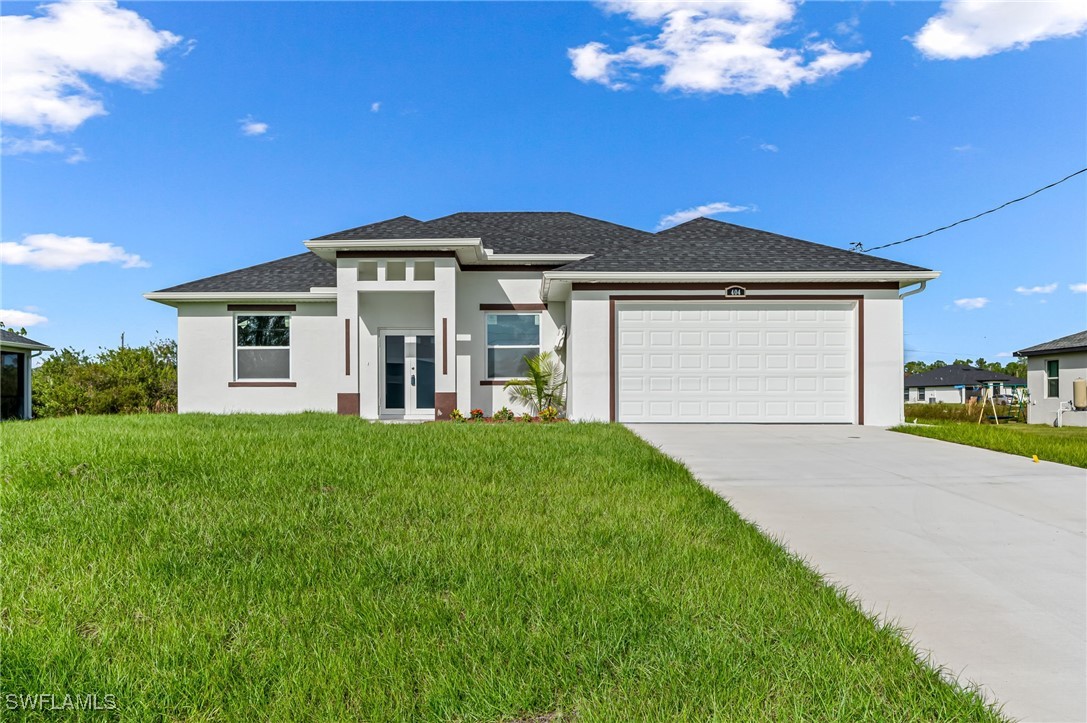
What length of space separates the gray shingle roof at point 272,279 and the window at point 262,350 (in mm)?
847

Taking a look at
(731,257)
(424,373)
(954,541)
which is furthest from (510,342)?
(954,541)

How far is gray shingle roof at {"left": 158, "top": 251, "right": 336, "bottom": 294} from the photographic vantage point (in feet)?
51.1

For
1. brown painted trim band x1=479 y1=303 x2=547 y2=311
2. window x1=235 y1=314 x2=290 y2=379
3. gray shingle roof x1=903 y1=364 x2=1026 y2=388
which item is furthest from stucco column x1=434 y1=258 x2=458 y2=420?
gray shingle roof x1=903 y1=364 x2=1026 y2=388

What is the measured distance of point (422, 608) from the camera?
296 centimetres

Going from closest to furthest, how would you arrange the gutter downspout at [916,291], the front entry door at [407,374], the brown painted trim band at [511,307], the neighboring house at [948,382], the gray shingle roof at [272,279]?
the gutter downspout at [916,291]
the front entry door at [407,374]
the brown painted trim band at [511,307]
the gray shingle roof at [272,279]
the neighboring house at [948,382]

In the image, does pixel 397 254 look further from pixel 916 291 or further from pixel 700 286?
pixel 916 291

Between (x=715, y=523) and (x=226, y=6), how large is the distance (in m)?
10.4

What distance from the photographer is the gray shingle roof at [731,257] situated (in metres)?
12.9

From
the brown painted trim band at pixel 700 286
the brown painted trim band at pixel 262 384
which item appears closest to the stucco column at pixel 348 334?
the brown painted trim band at pixel 262 384

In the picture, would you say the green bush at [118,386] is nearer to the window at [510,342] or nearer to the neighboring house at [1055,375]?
the window at [510,342]

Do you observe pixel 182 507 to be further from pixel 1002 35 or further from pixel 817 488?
pixel 1002 35

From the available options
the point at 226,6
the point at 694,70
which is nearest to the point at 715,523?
the point at 226,6

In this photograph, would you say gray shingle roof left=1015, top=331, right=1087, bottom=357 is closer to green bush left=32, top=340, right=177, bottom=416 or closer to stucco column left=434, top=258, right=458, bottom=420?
stucco column left=434, top=258, right=458, bottom=420

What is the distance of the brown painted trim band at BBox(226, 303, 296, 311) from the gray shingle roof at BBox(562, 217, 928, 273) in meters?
7.40
